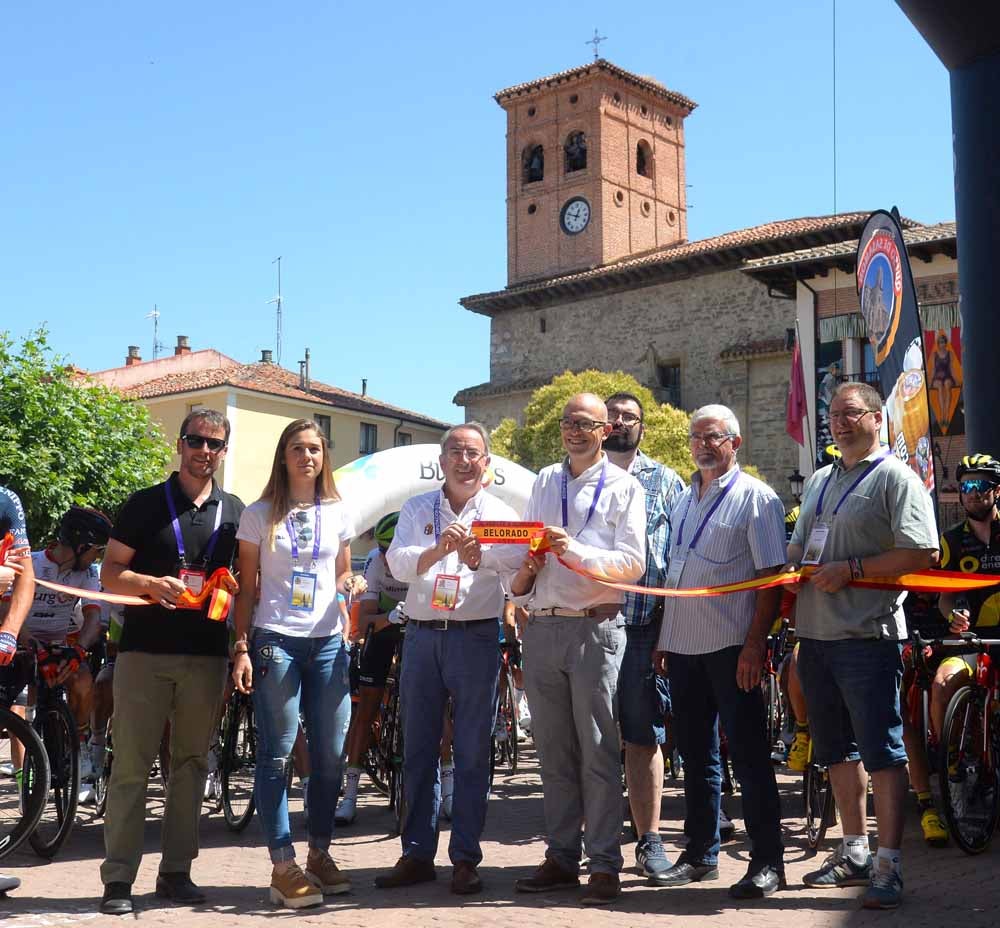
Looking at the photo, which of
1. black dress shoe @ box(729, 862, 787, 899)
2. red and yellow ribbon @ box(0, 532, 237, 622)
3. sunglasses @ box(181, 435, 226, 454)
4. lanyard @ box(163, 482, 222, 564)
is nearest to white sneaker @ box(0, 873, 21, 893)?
red and yellow ribbon @ box(0, 532, 237, 622)

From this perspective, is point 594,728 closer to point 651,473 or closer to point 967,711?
point 651,473

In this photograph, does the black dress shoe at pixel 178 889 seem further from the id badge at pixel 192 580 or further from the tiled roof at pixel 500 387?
the tiled roof at pixel 500 387

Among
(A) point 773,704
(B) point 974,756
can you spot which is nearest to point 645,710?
(B) point 974,756

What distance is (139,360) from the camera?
67.1 m

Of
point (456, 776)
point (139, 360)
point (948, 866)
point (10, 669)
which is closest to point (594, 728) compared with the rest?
point (456, 776)

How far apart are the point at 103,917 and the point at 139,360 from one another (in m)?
64.6

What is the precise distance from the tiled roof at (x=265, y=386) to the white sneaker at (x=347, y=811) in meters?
50.5

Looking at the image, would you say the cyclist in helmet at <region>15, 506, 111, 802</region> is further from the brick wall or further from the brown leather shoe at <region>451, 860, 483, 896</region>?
the brick wall

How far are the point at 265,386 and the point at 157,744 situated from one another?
54.6 meters

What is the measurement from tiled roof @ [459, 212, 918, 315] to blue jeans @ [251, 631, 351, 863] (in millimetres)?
41703

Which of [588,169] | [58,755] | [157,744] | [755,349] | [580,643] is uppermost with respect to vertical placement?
[588,169]

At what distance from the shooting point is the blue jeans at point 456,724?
5.70 m

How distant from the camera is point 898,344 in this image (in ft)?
32.0

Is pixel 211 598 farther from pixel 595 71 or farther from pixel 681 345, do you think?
pixel 595 71
